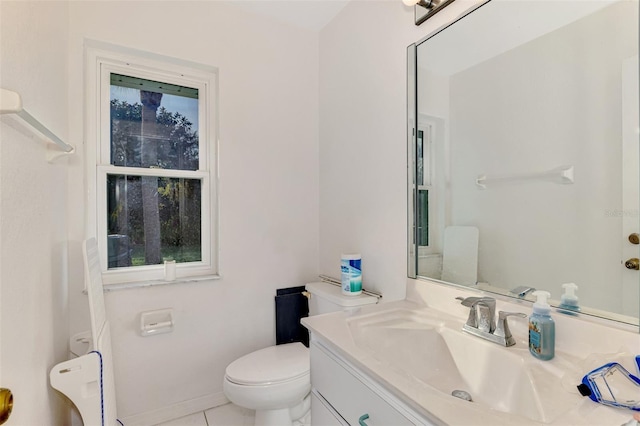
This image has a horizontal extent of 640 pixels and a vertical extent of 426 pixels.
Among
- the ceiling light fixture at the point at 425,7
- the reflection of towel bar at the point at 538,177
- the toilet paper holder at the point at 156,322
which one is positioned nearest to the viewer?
the reflection of towel bar at the point at 538,177

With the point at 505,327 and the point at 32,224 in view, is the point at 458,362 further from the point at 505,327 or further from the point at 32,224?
the point at 32,224

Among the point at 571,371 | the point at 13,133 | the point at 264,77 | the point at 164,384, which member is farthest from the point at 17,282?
the point at 264,77

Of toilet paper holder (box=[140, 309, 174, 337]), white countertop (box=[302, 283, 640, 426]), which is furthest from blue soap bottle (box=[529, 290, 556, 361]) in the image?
toilet paper holder (box=[140, 309, 174, 337])

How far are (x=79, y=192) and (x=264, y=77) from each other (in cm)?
119

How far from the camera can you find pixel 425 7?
1.30 meters

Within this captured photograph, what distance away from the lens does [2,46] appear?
80 cm

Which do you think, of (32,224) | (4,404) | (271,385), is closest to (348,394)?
(271,385)

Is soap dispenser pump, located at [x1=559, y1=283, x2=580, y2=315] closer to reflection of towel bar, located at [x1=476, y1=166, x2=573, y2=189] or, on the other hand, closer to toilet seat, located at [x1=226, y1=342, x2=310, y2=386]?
reflection of towel bar, located at [x1=476, y1=166, x2=573, y2=189]

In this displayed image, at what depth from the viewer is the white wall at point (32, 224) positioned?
813 mm

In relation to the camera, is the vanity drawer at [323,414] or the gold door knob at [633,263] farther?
the vanity drawer at [323,414]

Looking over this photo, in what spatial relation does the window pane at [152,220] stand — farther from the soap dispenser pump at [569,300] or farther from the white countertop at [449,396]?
the soap dispenser pump at [569,300]

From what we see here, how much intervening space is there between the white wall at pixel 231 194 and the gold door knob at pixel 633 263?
155 centimetres

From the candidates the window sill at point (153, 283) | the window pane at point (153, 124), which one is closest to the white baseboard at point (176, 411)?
the window sill at point (153, 283)

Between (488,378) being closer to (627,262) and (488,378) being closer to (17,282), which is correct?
(627,262)
